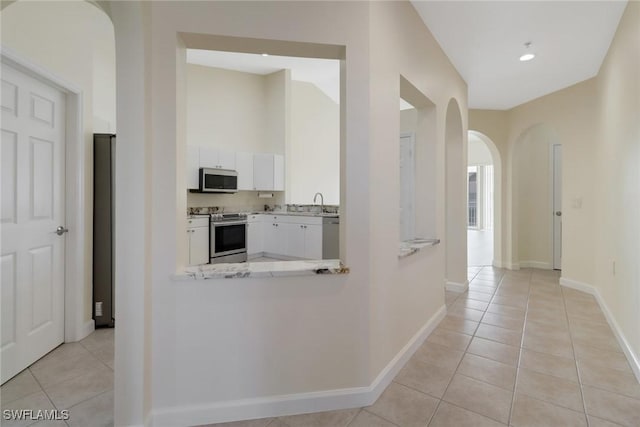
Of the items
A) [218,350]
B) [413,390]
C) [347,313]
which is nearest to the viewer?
[218,350]

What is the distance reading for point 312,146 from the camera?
23.5 ft

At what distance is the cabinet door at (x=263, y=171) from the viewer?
613cm

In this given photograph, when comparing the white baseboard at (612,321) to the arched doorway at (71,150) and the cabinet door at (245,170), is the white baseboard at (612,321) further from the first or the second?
the cabinet door at (245,170)

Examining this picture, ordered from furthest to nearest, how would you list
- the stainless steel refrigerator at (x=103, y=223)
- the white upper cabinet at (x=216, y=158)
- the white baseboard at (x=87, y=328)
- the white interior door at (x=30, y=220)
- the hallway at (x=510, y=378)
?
the white upper cabinet at (x=216, y=158) → the stainless steel refrigerator at (x=103, y=223) → the white baseboard at (x=87, y=328) → the white interior door at (x=30, y=220) → the hallway at (x=510, y=378)

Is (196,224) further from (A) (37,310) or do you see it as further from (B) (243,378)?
(B) (243,378)

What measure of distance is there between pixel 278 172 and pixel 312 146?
1.31 metres

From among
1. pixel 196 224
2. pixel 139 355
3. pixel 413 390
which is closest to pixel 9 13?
pixel 139 355

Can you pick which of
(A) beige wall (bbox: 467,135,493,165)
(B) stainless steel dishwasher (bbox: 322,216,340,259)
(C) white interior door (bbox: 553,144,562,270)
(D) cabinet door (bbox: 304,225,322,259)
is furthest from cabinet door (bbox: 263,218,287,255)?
(A) beige wall (bbox: 467,135,493,165)

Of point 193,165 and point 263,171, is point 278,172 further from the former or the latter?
point 193,165

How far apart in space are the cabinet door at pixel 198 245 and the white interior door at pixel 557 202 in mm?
5483

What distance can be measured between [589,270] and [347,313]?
3863 mm

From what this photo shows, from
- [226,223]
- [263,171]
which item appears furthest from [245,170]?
[226,223]

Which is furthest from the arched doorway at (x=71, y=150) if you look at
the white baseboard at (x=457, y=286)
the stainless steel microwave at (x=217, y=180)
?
the white baseboard at (x=457, y=286)

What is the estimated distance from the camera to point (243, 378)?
1722 mm
